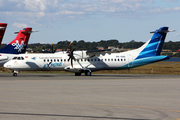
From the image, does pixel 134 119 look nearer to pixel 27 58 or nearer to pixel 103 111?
pixel 103 111

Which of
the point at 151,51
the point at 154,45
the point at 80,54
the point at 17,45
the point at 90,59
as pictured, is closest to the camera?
the point at 80,54

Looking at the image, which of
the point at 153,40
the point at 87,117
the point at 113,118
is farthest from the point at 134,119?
the point at 153,40

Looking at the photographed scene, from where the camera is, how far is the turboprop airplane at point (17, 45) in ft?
137

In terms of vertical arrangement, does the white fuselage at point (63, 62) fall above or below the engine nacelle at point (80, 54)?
below

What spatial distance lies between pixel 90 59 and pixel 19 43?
1109 centimetres

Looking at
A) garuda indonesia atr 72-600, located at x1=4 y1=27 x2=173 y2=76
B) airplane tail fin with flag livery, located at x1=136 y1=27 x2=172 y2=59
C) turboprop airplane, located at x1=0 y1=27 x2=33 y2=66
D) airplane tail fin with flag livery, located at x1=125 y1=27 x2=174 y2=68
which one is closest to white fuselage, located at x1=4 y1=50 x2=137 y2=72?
garuda indonesia atr 72-600, located at x1=4 y1=27 x2=173 y2=76

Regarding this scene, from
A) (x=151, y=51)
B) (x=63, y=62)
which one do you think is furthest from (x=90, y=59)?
(x=151, y=51)

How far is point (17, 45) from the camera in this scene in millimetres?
42906

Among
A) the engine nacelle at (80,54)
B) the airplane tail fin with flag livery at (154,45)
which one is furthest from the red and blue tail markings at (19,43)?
the airplane tail fin with flag livery at (154,45)

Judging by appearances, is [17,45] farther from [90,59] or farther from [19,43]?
[90,59]

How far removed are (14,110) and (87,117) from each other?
3.23 m

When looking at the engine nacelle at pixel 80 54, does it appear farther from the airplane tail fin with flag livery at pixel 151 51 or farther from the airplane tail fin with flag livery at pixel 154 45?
the airplane tail fin with flag livery at pixel 154 45

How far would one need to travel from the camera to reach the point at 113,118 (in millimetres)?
9891

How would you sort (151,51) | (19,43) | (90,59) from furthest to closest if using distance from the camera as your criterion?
1. (19,43)
2. (151,51)
3. (90,59)
